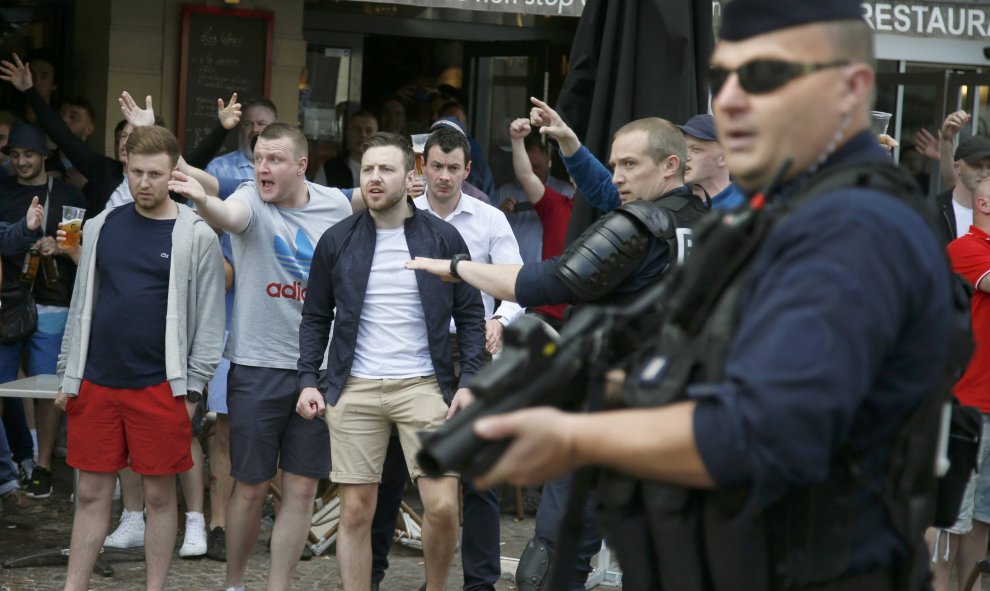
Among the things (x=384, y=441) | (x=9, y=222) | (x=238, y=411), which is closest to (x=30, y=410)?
(x=9, y=222)

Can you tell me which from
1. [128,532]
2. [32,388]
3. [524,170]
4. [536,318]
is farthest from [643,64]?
[536,318]

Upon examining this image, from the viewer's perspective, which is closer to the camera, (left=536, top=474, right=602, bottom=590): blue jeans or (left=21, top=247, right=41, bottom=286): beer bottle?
(left=536, top=474, right=602, bottom=590): blue jeans

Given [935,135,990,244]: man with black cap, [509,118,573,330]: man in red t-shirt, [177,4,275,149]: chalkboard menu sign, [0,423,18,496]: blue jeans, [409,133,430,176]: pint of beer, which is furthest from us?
A: [177,4,275,149]: chalkboard menu sign

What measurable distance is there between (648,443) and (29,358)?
6.26m

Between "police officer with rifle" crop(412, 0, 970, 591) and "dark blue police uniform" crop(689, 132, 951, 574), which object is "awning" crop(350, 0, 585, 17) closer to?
"police officer with rifle" crop(412, 0, 970, 591)

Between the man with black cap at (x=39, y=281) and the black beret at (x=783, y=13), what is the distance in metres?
5.66

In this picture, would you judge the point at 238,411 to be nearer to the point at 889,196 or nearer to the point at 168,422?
the point at 168,422

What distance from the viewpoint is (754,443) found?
202 centimetres

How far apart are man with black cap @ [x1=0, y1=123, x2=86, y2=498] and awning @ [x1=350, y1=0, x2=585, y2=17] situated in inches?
85.9

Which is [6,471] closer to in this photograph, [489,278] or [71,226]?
[71,226]

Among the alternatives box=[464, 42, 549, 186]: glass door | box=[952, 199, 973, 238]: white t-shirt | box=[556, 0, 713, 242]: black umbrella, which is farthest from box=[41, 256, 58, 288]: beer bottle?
box=[952, 199, 973, 238]: white t-shirt

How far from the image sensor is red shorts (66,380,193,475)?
5.43 m

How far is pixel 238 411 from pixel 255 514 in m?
0.46

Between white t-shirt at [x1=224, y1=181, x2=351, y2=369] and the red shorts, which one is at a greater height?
white t-shirt at [x1=224, y1=181, x2=351, y2=369]
